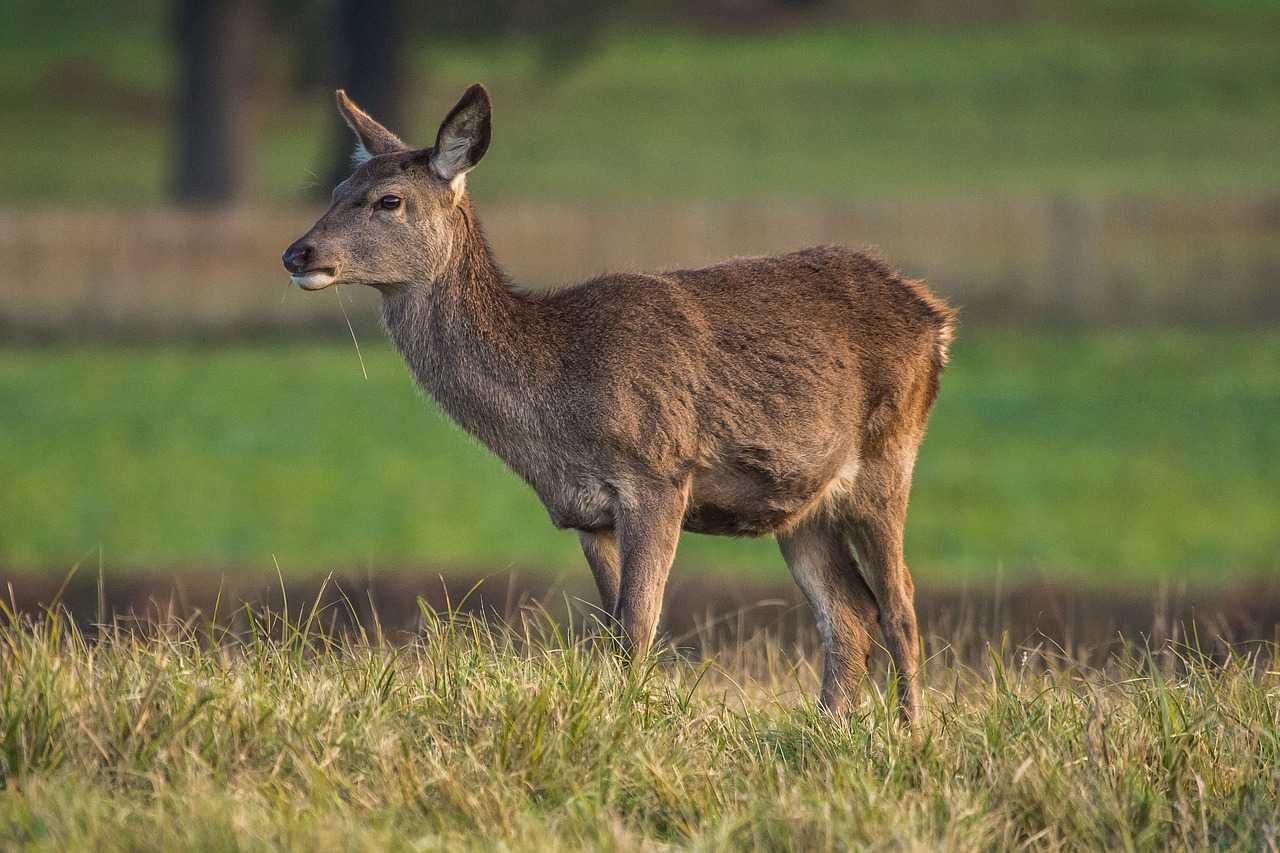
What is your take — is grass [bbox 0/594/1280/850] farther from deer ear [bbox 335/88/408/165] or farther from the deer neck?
deer ear [bbox 335/88/408/165]

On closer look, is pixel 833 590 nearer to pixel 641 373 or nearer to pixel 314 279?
pixel 641 373

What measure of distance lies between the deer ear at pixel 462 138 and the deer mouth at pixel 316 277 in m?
0.58

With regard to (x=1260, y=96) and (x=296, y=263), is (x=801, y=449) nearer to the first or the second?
(x=296, y=263)

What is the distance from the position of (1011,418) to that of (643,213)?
24.0ft

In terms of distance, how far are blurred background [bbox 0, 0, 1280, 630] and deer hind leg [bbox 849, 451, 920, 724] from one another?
1423 millimetres

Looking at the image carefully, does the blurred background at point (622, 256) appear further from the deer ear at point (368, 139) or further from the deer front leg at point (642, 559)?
the deer ear at point (368, 139)

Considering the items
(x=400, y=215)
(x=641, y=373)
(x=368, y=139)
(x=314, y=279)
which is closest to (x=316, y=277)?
(x=314, y=279)

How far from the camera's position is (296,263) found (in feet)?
22.4

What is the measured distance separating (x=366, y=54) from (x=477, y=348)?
90.1ft

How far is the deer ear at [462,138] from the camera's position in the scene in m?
6.95

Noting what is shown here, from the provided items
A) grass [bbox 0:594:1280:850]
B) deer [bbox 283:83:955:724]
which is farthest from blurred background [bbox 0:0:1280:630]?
grass [bbox 0:594:1280:850]

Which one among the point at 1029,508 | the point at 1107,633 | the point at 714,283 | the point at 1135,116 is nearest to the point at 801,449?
the point at 714,283

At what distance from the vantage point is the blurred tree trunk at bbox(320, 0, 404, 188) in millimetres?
33500

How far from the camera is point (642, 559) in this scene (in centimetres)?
670
